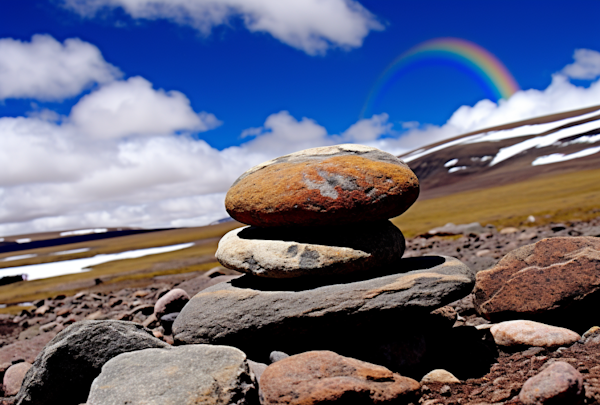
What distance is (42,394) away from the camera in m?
6.53

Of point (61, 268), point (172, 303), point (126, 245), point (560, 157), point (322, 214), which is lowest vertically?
point (61, 268)

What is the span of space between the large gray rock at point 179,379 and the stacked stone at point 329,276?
1.28 metres

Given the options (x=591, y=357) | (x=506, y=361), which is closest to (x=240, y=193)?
(x=506, y=361)

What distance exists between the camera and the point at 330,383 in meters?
5.42

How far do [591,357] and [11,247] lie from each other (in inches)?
8198

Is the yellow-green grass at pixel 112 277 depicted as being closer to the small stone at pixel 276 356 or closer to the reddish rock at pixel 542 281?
the small stone at pixel 276 356

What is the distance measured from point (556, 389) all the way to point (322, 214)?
171 inches

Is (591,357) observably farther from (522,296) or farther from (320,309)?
(320,309)

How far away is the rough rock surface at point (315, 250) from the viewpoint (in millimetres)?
7438

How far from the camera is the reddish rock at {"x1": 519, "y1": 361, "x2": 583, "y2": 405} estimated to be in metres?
4.68

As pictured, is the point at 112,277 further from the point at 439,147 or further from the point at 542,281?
the point at 439,147

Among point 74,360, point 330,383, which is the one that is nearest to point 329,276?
point 330,383

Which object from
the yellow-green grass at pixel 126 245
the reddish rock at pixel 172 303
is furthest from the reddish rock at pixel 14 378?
the yellow-green grass at pixel 126 245

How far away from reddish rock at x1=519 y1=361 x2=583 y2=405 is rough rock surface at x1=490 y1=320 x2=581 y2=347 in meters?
2.10
